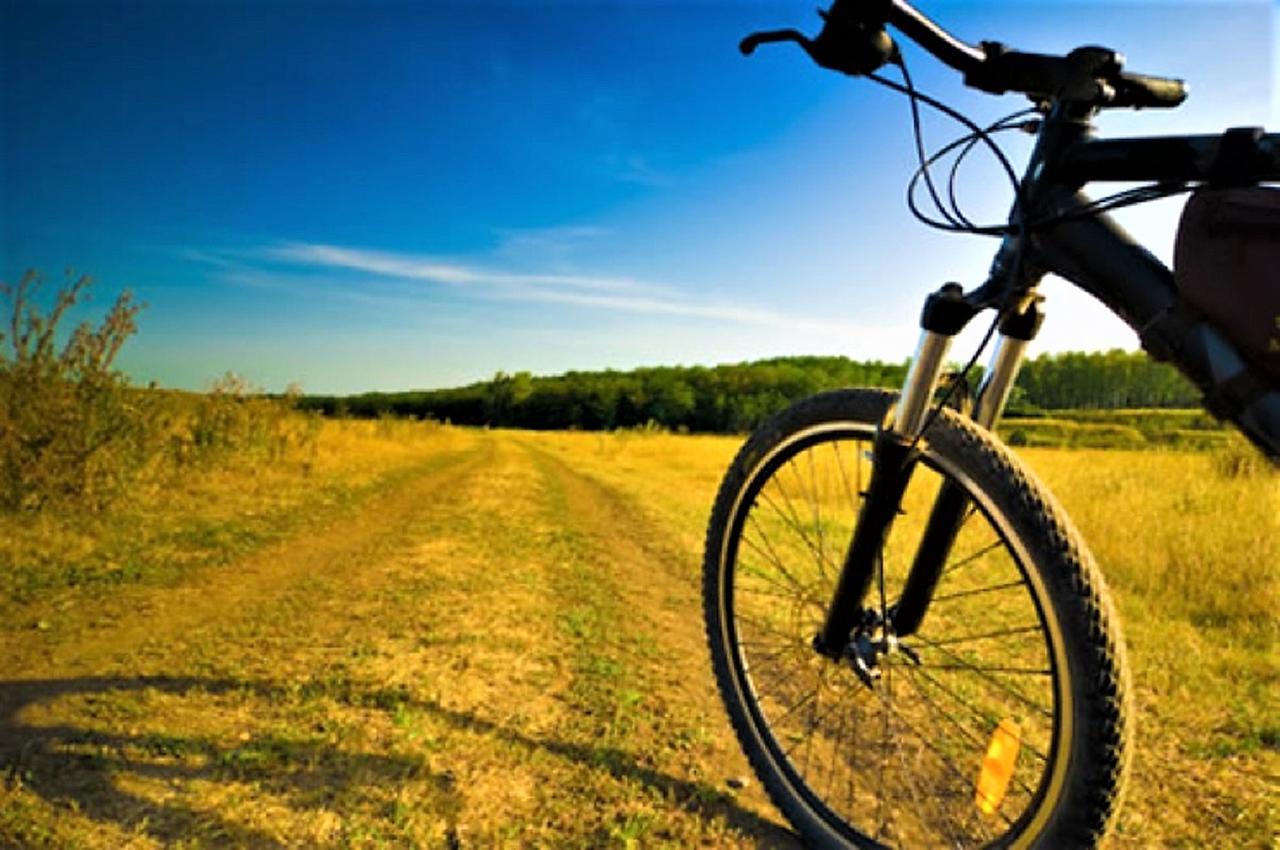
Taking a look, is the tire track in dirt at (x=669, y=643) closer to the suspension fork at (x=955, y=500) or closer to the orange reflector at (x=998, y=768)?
the orange reflector at (x=998, y=768)

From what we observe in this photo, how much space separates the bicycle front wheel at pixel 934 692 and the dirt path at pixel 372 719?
334mm

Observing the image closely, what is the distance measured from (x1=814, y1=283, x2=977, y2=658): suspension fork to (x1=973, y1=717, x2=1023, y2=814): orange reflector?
54cm

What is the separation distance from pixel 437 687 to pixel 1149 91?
3.65 m

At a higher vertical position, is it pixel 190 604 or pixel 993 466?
pixel 993 466

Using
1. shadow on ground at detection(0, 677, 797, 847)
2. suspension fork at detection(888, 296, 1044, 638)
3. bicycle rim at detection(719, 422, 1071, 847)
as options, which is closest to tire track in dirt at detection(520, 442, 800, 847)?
shadow on ground at detection(0, 677, 797, 847)

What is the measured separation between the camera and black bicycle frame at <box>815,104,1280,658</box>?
1444 mm

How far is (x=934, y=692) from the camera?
3.58 metres

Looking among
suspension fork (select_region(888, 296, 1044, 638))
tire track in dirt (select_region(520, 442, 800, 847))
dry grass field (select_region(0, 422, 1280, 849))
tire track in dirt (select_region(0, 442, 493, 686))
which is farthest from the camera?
tire track in dirt (select_region(0, 442, 493, 686))

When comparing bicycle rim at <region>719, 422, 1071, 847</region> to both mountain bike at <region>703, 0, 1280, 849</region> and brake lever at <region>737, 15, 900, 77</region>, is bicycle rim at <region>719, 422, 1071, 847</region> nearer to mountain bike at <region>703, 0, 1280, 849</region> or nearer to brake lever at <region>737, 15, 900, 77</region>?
mountain bike at <region>703, 0, 1280, 849</region>

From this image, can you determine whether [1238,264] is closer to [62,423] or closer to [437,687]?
[437,687]

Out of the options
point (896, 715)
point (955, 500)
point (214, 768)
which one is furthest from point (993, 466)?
point (214, 768)

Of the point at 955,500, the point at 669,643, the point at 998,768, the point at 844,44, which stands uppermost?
the point at 844,44

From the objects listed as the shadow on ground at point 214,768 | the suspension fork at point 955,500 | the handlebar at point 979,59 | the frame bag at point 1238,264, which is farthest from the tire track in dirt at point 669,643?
the handlebar at point 979,59

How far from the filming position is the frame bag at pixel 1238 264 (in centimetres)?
135
